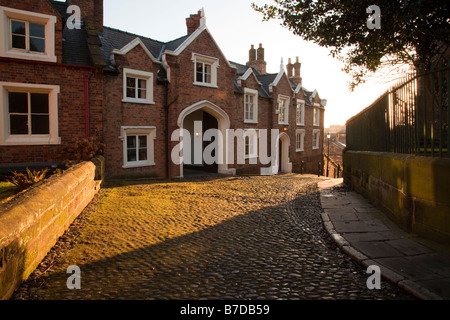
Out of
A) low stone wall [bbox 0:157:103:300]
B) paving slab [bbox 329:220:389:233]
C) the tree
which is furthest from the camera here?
the tree

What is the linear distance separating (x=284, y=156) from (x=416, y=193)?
867 inches

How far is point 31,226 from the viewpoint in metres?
3.87

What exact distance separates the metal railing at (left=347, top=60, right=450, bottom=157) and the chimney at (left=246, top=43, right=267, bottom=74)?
71.1 feet

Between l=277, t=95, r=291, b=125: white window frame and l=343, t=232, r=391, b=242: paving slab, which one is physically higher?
l=277, t=95, r=291, b=125: white window frame

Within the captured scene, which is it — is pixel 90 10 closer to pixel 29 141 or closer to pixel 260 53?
pixel 29 141

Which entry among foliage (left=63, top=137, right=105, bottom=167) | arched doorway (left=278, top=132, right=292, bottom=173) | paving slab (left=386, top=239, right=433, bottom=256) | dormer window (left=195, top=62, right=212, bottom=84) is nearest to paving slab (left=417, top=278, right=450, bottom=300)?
paving slab (left=386, top=239, right=433, bottom=256)

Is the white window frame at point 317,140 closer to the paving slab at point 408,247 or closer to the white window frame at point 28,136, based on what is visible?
the white window frame at point 28,136

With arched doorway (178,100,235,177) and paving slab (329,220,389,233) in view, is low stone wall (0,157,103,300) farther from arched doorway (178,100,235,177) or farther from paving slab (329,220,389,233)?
arched doorway (178,100,235,177)

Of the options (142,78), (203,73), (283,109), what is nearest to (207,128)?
(203,73)

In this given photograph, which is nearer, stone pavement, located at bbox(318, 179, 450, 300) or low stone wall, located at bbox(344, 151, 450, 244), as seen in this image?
stone pavement, located at bbox(318, 179, 450, 300)

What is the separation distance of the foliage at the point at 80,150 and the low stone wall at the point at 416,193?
33.4ft

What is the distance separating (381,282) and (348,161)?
8.85 meters

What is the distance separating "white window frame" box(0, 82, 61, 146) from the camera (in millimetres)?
11422
